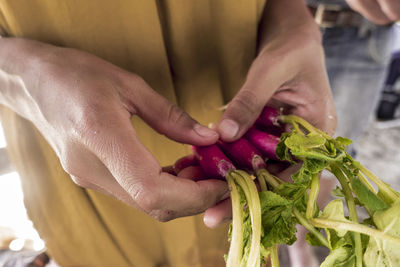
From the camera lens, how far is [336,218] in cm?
50

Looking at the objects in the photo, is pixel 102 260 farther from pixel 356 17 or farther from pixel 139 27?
pixel 356 17

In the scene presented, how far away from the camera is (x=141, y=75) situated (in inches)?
29.6

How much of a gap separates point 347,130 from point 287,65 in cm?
90

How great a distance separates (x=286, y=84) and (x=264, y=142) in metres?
0.17

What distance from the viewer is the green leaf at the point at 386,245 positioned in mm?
477

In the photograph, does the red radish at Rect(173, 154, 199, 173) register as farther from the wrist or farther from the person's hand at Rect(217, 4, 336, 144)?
the wrist

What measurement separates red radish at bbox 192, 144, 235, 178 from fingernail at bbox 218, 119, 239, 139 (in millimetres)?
42

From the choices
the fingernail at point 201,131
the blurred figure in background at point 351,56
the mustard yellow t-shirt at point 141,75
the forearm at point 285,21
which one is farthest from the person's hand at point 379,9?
the fingernail at point 201,131

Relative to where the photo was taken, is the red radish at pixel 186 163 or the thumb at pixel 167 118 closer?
the thumb at pixel 167 118

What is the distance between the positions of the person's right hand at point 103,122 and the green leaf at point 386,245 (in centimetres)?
26

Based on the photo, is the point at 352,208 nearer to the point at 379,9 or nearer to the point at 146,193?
the point at 146,193

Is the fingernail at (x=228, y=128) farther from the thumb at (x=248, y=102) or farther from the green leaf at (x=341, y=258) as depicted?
the green leaf at (x=341, y=258)

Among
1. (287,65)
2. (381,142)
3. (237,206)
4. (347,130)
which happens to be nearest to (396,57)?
(381,142)

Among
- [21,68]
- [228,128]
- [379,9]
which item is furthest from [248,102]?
[379,9]
